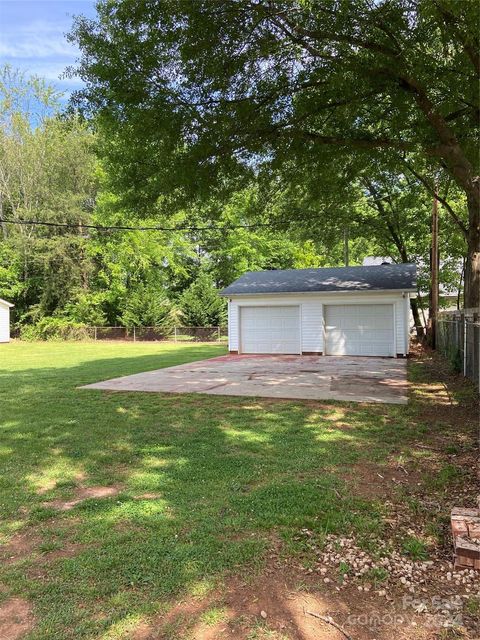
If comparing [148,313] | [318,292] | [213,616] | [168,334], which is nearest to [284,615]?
[213,616]

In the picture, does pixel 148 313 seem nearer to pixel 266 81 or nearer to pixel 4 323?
pixel 4 323

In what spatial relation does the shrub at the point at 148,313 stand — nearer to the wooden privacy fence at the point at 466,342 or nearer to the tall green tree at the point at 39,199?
the tall green tree at the point at 39,199

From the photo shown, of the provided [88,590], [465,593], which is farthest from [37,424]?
[465,593]

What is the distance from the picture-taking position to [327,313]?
17312mm

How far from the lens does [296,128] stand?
24.1ft

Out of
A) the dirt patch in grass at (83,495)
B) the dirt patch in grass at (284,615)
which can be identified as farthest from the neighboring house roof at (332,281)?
the dirt patch in grass at (284,615)

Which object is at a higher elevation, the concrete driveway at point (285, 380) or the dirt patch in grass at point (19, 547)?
the dirt patch in grass at point (19, 547)

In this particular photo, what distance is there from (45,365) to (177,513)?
1263cm

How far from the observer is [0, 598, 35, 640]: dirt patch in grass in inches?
84.8

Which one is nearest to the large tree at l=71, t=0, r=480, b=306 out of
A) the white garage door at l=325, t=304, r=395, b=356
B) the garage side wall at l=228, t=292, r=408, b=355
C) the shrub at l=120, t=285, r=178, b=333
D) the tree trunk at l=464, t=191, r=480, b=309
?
the tree trunk at l=464, t=191, r=480, b=309

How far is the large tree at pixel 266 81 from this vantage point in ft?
18.1

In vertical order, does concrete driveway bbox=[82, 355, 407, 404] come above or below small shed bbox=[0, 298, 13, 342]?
below

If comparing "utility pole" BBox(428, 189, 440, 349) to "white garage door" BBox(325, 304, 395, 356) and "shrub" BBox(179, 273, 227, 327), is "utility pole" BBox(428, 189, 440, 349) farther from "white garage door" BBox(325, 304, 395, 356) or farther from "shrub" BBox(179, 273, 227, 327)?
"shrub" BBox(179, 273, 227, 327)

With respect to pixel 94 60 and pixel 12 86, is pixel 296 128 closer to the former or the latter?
pixel 94 60
